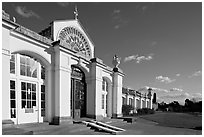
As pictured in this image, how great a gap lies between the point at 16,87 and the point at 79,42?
8.83m

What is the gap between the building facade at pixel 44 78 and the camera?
8183 millimetres

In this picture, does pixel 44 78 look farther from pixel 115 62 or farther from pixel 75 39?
pixel 115 62

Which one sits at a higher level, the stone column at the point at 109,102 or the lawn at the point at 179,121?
the stone column at the point at 109,102

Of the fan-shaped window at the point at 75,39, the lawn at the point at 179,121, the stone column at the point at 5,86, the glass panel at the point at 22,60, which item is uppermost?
the fan-shaped window at the point at 75,39

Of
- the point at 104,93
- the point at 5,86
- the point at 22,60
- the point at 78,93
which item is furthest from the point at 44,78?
the point at 104,93

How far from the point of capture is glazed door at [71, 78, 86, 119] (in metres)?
13.5

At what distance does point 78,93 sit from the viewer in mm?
14203

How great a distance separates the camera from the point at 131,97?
1206 inches

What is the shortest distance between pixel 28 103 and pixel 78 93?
459 cm

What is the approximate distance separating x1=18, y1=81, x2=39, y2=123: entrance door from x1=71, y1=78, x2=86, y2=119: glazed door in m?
3.25

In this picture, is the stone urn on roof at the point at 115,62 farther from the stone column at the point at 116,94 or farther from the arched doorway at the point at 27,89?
the arched doorway at the point at 27,89

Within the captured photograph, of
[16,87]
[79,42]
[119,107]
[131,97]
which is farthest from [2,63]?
[131,97]

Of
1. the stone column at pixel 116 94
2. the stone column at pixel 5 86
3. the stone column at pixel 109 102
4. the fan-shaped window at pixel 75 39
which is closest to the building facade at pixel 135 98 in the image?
the stone column at pixel 116 94

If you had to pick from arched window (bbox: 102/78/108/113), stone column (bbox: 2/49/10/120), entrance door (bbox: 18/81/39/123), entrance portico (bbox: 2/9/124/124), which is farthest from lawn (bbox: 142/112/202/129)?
stone column (bbox: 2/49/10/120)
